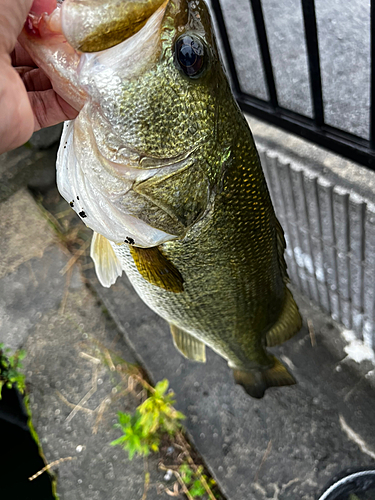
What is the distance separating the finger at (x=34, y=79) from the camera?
43.3 inches

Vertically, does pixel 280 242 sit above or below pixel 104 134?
below

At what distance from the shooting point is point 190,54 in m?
0.86

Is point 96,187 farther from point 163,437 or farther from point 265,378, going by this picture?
point 163,437

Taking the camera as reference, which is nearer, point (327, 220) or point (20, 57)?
point (20, 57)

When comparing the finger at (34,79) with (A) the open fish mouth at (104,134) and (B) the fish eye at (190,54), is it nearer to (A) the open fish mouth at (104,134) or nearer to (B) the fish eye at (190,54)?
(A) the open fish mouth at (104,134)

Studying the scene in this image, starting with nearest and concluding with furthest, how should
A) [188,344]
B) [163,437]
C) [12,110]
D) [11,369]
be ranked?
[12,110] → [188,344] → [163,437] → [11,369]

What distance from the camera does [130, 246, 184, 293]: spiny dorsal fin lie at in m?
1.15

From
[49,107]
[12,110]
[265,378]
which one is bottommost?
[265,378]

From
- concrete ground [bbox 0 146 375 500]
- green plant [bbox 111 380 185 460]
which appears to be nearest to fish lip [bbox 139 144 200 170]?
green plant [bbox 111 380 185 460]

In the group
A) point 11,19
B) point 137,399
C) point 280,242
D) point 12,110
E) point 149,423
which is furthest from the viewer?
point 137,399

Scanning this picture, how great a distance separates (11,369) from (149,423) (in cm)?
91

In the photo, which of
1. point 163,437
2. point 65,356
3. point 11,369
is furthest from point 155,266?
point 11,369

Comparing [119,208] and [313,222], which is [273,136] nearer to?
[313,222]

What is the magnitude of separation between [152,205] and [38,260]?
6.59ft
